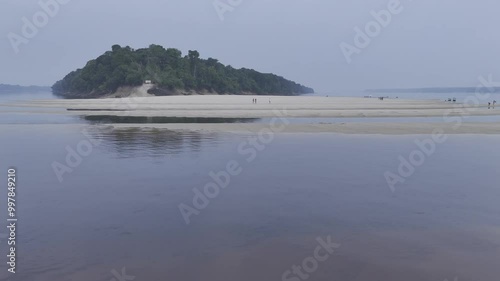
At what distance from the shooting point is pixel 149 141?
97.9 ft

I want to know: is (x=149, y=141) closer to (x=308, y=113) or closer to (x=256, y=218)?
(x=256, y=218)

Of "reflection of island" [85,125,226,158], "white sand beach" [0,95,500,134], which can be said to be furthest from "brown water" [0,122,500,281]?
"white sand beach" [0,95,500,134]

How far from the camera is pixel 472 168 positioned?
20.3m

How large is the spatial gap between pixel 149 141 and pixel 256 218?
19333mm

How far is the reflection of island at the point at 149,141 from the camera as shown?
25.0m

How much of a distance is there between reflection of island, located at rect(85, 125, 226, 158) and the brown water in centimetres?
81

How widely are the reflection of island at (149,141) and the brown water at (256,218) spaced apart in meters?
0.81

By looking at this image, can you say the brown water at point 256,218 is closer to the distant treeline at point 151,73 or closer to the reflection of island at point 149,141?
the reflection of island at point 149,141

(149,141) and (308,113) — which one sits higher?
(308,113)

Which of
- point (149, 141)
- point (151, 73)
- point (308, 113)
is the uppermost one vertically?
point (151, 73)

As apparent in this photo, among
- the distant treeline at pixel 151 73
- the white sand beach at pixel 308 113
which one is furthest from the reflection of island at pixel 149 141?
the distant treeline at pixel 151 73

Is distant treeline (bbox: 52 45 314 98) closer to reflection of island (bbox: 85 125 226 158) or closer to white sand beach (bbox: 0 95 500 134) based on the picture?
white sand beach (bbox: 0 95 500 134)

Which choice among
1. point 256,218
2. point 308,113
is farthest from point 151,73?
point 256,218

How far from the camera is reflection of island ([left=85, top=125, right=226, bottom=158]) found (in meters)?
25.0
